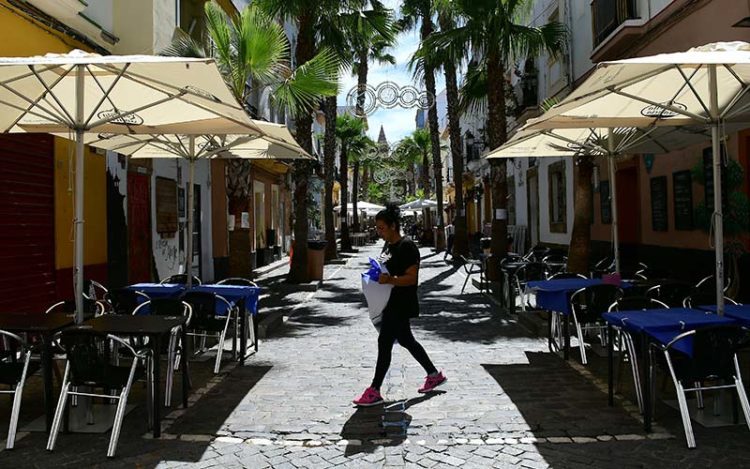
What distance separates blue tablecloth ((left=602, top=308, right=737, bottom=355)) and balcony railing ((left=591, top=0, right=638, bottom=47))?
9.16m

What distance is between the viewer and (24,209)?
8602 mm

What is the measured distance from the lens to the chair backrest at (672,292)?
268 inches

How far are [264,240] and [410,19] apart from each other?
37.7 ft

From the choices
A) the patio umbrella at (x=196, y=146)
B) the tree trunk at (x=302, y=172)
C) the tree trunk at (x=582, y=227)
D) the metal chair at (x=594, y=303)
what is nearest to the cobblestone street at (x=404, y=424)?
the metal chair at (x=594, y=303)

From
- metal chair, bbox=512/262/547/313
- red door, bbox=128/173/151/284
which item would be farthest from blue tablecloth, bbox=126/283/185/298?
metal chair, bbox=512/262/547/313

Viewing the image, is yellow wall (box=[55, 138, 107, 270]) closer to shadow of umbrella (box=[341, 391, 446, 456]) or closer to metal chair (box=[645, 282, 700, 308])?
shadow of umbrella (box=[341, 391, 446, 456])

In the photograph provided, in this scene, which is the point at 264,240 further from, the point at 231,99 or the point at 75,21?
the point at 231,99

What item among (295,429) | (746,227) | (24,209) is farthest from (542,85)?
(295,429)

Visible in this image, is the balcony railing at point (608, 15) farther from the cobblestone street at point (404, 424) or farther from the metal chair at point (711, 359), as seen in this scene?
the metal chair at point (711, 359)

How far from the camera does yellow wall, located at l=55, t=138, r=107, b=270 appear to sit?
9359 millimetres

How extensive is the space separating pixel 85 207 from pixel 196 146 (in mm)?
2312

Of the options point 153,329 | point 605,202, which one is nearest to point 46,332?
point 153,329

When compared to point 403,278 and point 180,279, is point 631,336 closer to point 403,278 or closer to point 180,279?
point 403,278

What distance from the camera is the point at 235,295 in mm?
7230
